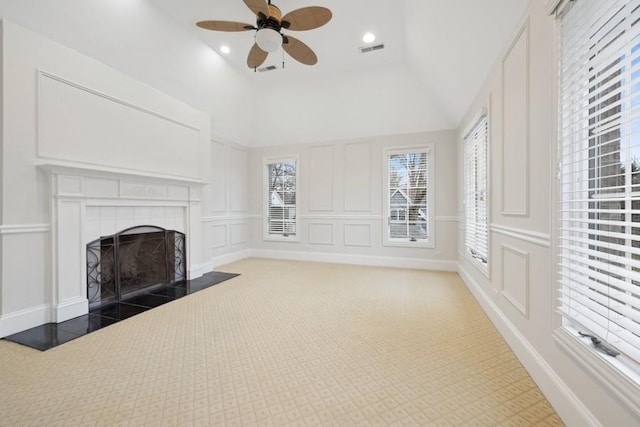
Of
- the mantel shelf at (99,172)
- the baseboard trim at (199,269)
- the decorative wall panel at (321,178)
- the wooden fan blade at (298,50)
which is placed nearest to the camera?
the mantel shelf at (99,172)

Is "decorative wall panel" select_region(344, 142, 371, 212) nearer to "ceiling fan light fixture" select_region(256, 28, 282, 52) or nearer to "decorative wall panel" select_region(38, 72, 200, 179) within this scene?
"decorative wall panel" select_region(38, 72, 200, 179)

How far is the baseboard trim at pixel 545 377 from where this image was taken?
4.54ft

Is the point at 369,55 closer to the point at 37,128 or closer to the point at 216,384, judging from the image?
the point at 37,128

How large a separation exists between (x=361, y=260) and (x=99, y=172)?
4461mm

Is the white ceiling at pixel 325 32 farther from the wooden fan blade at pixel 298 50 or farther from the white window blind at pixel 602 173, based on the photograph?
the white window blind at pixel 602 173

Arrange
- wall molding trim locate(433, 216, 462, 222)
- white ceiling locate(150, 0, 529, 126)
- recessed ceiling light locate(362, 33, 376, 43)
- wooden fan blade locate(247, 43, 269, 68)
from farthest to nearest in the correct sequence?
wall molding trim locate(433, 216, 462, 222) < recessed ceiling light locate(362, 33, 376, 43) < wooden fan blade locate(247, 43, 269, 68) < white ceiling locate(150, 0, 529, 126)

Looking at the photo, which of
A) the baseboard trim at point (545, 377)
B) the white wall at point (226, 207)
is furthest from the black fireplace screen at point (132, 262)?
the baseboard trim at point (545, 377)

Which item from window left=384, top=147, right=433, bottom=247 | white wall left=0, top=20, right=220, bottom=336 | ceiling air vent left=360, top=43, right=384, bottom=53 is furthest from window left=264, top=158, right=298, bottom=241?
white wall left=0, top=20, right=220, bottom=336

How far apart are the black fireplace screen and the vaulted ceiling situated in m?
2.10

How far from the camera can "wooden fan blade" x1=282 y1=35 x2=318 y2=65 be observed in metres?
2.95

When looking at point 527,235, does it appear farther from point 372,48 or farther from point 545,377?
point 372,48

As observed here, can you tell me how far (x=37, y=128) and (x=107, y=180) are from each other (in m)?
0.80

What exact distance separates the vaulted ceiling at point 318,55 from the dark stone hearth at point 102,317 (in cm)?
284

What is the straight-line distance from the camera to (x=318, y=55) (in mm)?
4336
